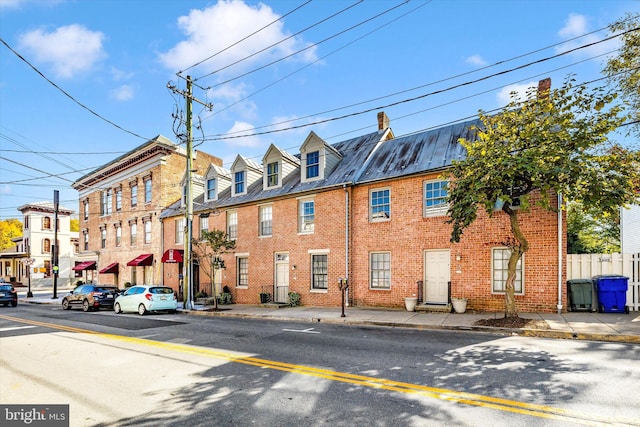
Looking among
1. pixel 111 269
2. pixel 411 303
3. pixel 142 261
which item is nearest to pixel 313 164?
pixel 411 303

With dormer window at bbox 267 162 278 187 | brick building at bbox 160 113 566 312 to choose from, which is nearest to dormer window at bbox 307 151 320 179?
brick building at bbox 160 113 566 312

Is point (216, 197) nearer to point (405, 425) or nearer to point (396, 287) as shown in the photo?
point (396, 287)

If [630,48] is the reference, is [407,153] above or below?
below

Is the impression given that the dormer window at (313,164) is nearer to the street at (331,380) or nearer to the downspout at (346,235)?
the downspout at (346,235)

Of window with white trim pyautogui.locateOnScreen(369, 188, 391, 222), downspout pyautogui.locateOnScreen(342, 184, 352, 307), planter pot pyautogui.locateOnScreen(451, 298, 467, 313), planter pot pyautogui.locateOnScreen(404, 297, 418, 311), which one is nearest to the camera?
planter pot pyautogui.locateOnScreen(451, 298, 467, 313)

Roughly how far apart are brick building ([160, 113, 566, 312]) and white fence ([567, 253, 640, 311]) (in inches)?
43.7

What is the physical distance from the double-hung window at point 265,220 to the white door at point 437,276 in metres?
9.48

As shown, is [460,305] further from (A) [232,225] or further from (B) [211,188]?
(B) [211,188]

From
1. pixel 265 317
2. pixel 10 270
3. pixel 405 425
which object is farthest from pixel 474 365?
pixel 10 270

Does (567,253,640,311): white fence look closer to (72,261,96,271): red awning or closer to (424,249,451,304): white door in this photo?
(424,249,451,304): white door

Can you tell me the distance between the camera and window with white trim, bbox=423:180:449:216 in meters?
15.5

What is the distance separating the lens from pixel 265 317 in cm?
1538

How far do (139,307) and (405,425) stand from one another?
57.1 feet

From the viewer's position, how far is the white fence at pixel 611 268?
41.9ft
